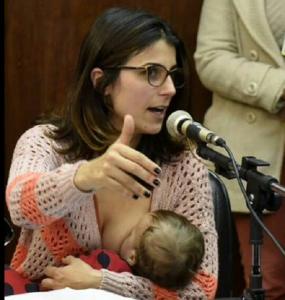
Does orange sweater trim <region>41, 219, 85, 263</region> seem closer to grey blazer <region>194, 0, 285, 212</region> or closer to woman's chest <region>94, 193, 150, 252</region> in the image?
woman's chest <region>94, 193, 150, 252</region>

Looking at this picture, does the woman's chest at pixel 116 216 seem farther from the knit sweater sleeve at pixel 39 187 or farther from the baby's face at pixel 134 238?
the knit sweater sleeve at pixel 39 187

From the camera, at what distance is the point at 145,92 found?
5.52 ft

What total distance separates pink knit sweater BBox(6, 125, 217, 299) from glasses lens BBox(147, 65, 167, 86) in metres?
0.22

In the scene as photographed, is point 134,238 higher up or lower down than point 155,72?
lower down

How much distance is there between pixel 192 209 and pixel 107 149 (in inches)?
12.1

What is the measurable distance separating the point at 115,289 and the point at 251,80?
0.95 meters

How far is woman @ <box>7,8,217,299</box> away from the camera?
1.61 meters

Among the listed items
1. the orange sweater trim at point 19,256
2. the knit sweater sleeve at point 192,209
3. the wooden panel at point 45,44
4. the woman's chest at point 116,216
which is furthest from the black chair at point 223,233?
the wooden panel at point 45,44

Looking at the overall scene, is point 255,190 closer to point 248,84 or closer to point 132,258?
point 132,258

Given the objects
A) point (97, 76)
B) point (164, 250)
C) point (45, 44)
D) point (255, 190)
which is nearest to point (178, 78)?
point (97, 76)

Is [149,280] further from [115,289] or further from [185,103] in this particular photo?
[185,103]

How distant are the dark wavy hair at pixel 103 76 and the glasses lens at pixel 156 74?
50 mm

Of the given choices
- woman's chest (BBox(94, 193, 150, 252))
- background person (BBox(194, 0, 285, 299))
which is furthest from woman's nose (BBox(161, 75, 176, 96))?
background person (BBox(194, 0, 285, 299))

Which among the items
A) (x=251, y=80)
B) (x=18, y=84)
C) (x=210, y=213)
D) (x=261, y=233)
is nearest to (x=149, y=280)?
(x=210, y=213)
